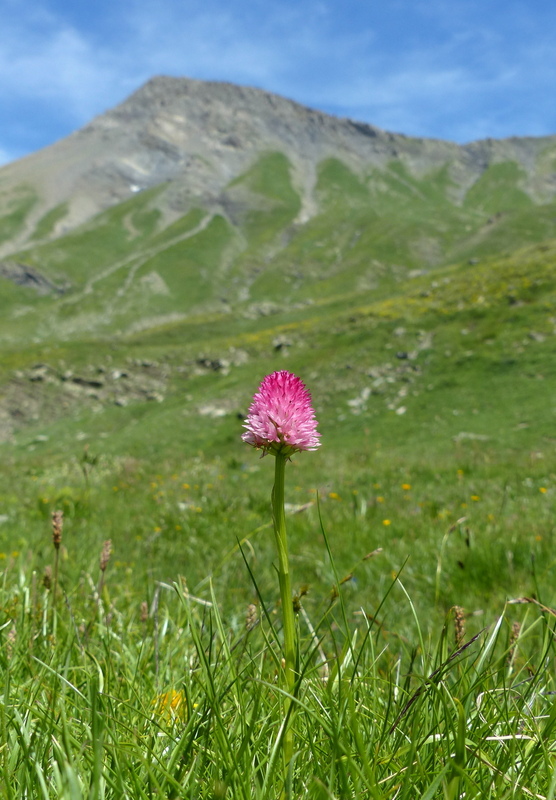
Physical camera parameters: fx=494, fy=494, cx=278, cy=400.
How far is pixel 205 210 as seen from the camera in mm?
184125

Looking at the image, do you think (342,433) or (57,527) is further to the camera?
(342,433)

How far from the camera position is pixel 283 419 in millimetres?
1344

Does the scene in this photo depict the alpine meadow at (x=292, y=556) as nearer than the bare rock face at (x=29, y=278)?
Yes

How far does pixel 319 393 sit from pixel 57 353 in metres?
25.6

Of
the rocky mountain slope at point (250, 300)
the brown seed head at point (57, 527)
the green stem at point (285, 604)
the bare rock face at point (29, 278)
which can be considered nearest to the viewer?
the green stem at point (285, 604)

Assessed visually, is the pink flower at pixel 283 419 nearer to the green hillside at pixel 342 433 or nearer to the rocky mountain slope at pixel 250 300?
the green hillside at pixel 342 433

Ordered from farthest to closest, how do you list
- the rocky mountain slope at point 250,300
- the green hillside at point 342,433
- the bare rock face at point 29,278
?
the bare rock face at point 29,278 < the rocky mountain slope at point 250,300 < the green hillside at point 342,433

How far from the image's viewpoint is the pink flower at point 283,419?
133cm

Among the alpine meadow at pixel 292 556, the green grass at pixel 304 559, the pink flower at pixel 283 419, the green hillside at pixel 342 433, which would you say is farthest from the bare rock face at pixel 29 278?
the pink flower at pixel 283 419

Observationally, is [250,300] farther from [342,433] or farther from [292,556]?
[292,556]

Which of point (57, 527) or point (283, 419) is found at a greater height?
point (283, 419)

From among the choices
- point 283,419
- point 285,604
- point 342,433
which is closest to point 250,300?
point 342,433

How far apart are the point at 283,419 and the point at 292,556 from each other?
5008 millimetres

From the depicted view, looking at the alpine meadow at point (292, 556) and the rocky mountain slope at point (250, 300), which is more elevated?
the rocky mountain slope at point (250, 300)
